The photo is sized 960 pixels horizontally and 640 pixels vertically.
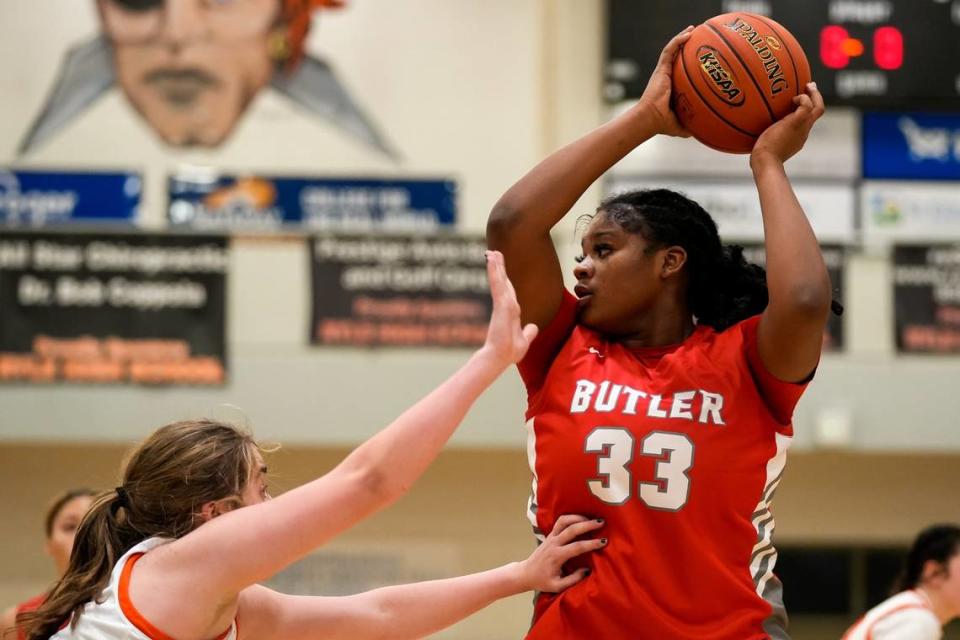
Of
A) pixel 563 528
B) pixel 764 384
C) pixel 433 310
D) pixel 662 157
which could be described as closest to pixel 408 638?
pixel 563 528

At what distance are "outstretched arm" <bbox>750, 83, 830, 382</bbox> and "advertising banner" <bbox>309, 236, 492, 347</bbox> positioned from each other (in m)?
5.12

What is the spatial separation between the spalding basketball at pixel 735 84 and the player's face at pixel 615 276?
0.27 m

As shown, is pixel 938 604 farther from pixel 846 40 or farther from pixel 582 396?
pixel 846 40

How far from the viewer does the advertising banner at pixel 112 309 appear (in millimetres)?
7523

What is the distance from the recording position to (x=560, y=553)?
2.48 meters

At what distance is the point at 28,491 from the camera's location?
8.38 m

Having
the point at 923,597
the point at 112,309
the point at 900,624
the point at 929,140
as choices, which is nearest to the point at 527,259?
the point at 900,624

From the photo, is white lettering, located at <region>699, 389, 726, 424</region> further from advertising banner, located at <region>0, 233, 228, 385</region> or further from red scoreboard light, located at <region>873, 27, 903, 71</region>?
red scoreboard light, located at <region>873, 27, 903, 71</region>

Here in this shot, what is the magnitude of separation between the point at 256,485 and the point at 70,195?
6287 mm

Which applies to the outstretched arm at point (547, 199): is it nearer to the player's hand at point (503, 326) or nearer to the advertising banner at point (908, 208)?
the player's hand at point (503, 326)

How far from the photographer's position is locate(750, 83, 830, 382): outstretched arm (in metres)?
2.37

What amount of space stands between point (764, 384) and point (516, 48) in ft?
20.8

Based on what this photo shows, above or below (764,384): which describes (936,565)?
below

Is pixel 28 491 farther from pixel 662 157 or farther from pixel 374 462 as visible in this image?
pixel 374 462
